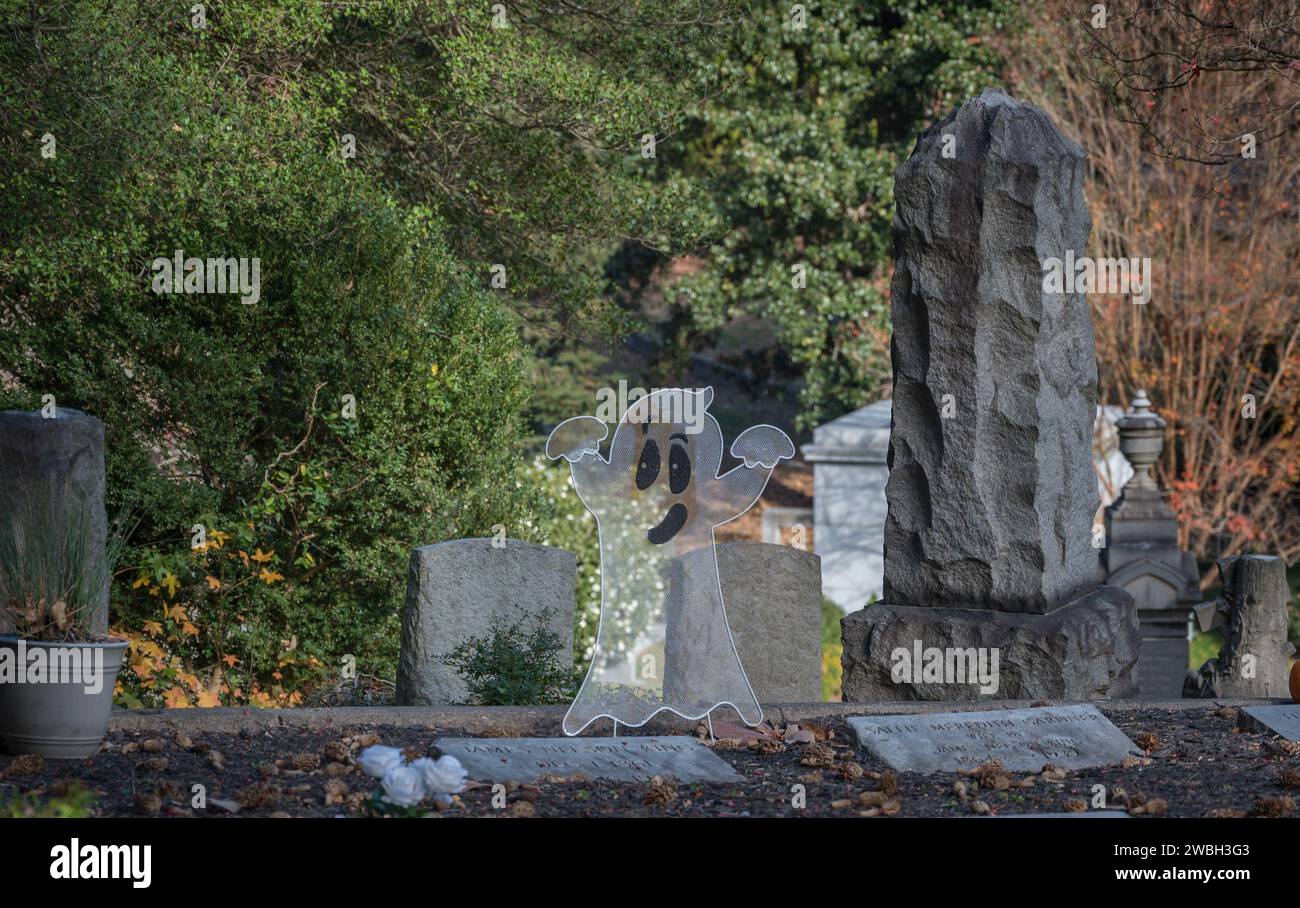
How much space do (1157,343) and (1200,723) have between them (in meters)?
11.5

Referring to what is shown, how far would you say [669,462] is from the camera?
5867mm

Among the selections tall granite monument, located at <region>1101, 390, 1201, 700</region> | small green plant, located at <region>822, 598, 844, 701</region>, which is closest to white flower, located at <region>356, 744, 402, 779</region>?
tall granite monument, located at <region>1101, 390, 1201, 700</region>

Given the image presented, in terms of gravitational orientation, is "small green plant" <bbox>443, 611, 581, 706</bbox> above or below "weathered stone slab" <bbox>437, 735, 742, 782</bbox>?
above

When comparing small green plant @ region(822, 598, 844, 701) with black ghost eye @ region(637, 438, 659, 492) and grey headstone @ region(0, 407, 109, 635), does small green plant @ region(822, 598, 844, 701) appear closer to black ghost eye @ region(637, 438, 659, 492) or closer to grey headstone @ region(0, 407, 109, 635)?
black ghost eye @ region(637, 438, 659, 492)

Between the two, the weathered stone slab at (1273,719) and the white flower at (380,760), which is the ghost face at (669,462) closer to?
the white flower at (380,760)

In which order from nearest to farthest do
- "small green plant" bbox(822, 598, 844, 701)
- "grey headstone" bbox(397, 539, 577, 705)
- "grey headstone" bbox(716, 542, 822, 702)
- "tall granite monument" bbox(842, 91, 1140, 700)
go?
"tall granite monument" bbox(842, 91, 1140, 700), "grey headstone" bbox(397, 539, 577, 705), "grey headstone" bbox(716, 542, 822, 702), "small green plant" bbox(822, 598, 844, 701)

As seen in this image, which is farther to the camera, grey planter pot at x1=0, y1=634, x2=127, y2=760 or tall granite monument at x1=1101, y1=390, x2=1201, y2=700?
tall granite monument at x1=1101, y1=390, x2=1201, y2=700

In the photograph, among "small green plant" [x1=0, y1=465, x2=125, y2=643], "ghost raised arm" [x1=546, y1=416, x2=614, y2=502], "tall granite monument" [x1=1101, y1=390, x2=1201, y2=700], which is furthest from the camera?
"tall granite monument" [x1=1101, y1=390, x2=1201, y2=700]

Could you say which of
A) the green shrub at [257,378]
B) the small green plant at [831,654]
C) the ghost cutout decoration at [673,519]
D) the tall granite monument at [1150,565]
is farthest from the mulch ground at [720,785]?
the small green plant at [831,654]

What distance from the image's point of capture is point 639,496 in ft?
19.4

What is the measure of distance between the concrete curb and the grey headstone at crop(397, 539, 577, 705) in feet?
3.48

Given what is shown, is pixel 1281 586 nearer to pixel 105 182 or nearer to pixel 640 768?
pixel 640 768

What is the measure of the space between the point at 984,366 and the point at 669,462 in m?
1.85

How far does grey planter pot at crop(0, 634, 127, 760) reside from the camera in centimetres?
524
